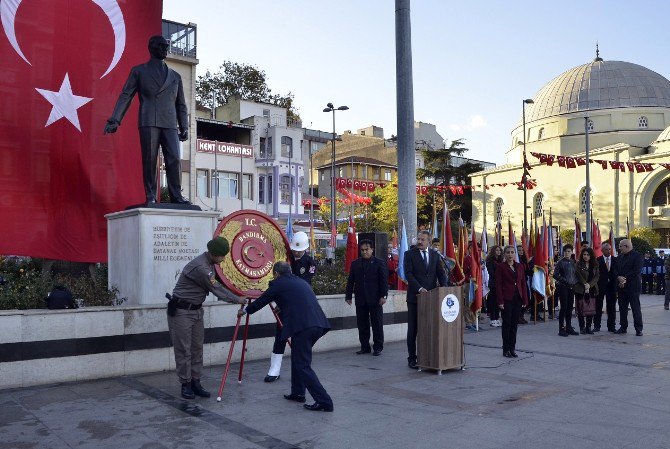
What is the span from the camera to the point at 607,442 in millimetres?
5656

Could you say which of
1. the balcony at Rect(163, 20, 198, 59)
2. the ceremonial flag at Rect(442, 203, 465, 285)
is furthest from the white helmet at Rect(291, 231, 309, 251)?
the balcony at Rect(163, 20, 198, 59)

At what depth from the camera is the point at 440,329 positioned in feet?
28.9

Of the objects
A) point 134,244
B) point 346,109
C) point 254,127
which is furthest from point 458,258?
point 254,127

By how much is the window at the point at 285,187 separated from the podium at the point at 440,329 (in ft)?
142

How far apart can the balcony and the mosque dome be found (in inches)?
1805

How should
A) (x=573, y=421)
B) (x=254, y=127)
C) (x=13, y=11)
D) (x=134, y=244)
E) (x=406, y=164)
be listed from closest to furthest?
(x=573, y=421) < (x=134, y=244) < (x=13, y=11) < (x=406, y=164) < (x=254, y=127)

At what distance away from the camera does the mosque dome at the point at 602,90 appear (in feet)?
238

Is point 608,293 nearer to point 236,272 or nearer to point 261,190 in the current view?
point 236,272

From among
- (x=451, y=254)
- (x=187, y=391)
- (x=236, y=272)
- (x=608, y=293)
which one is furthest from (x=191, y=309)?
(x=608, y=293)

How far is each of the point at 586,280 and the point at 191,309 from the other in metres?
9.35

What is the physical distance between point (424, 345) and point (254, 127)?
144ft

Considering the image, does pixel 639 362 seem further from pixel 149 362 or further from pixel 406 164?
pixel 149 362

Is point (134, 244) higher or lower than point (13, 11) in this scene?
lower

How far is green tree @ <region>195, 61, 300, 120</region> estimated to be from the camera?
55.8m
